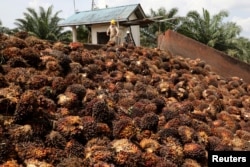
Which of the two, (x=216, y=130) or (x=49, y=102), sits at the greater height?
(x=49, y=102)

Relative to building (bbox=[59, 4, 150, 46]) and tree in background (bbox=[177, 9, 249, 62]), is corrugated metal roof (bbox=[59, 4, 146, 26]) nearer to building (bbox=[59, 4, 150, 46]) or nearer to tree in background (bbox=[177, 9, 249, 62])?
building (bbox=[59, 4, 150, 46])

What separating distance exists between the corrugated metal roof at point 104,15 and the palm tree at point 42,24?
32.9 inches

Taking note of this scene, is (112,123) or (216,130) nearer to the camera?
(112,123)

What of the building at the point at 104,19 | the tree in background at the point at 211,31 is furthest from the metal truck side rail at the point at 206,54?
the tree in background at the point at 211,31

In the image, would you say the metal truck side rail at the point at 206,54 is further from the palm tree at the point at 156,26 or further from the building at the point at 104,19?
the palm tree at the point at 156,26

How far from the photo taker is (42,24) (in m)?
18.1

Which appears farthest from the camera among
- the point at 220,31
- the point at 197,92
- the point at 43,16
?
the point at 43,16

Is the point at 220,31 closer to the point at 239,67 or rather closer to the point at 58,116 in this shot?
the point at 239,67

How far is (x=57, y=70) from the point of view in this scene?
3031mm

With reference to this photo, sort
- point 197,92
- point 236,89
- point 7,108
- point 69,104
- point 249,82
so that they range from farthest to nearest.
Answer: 1. point 249,82
2. point 236,89
3. point 197,92
4. point 69,104
5. point 7,108

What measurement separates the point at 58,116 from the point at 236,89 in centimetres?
287

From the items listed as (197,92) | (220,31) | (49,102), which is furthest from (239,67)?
(220,31)

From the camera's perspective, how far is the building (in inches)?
615

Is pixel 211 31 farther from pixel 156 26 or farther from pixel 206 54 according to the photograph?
pixel 206 54
